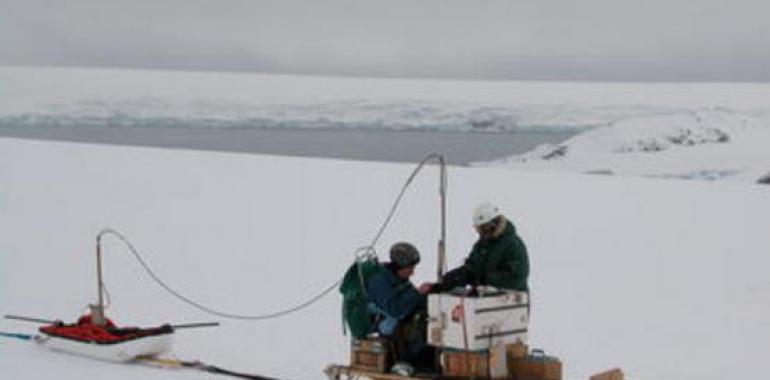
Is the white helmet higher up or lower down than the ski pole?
higher up

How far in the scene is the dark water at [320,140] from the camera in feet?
96.4

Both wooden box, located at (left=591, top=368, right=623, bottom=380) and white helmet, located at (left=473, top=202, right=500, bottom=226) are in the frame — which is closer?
wooden box, located at (left=591, top=368, right=623, bottom=380)

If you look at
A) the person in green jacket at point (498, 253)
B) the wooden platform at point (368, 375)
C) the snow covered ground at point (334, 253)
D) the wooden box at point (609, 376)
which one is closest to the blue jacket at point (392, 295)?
the person in green jacket at point (498, 253)

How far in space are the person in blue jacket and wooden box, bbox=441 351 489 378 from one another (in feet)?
1.07

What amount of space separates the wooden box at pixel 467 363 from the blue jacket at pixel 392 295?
370 mm

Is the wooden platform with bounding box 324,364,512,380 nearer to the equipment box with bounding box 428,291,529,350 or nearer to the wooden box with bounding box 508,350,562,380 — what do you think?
the equipment box with bounding box 428,291,529,350

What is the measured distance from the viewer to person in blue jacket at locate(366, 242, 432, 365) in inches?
249

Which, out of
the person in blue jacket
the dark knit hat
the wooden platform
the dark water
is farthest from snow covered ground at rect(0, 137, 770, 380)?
the dark water

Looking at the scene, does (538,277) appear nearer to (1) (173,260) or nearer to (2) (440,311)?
(1) (173,260)

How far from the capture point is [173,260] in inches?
500

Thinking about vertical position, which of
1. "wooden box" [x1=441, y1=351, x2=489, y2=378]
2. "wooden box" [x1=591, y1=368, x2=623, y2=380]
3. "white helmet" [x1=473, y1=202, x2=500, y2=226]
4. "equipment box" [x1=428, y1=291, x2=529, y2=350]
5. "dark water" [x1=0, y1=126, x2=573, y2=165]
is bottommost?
"wooden box" [x1=591, y1=368, x2=623, y2=380]

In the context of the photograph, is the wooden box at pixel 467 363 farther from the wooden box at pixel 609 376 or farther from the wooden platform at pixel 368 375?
the wooden box at pixel 609 376

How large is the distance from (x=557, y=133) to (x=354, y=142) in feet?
16.6

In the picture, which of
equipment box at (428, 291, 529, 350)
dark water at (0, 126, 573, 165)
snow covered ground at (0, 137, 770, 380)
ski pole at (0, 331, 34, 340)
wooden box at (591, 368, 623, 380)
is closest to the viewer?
wooden box at (591, 368, 623, 380)
